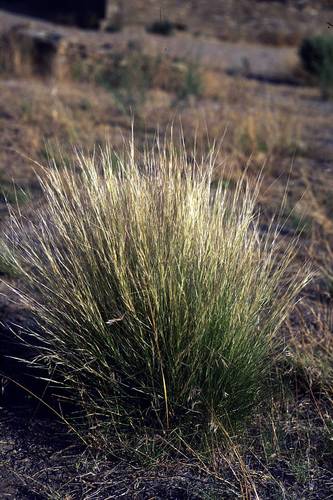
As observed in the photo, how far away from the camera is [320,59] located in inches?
674

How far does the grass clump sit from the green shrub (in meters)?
11.2

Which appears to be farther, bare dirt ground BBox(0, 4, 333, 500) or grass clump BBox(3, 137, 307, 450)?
grass clump BBox(3, 137, 307, 450)

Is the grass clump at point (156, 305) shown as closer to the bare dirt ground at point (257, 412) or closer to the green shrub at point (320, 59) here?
the bare dirt ground at point (257, 412)

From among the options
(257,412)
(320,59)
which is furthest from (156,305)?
(320,59)

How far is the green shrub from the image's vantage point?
574 inches

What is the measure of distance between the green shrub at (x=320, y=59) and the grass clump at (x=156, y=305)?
11.2m

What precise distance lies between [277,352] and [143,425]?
855mm

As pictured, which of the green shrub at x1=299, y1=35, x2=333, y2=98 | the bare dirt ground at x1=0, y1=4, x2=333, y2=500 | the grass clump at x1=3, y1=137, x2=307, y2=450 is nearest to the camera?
the bare dirt ground at x1=0, y1=4, x2=333, y2=500

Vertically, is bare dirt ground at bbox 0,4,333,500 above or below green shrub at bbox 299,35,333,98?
above

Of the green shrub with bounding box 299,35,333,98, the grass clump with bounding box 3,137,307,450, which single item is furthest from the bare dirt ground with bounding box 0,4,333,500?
the green shrub with bounding box 299,35,333,98

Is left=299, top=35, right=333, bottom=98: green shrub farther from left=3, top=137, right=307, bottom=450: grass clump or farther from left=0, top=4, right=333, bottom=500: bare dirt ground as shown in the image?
left=3, top=137, right=307, bottom=450: grass clump

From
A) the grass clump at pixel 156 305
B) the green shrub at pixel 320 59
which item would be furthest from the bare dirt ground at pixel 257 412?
the green shrub at pixel 320 59

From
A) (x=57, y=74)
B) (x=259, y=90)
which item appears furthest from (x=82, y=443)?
(x=259, y=90)

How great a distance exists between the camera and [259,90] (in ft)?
49.5
